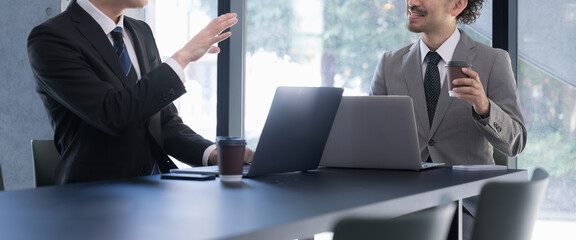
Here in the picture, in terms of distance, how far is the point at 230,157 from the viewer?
1.75m

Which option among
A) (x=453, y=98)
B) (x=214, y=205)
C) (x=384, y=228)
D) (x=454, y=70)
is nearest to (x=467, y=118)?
(x=453, y=98)

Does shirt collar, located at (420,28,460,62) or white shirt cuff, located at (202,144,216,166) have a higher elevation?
shirt collar, located at (420,28,460,62)

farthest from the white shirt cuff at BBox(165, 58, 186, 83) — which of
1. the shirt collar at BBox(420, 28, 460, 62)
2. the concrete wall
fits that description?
the concrete wall

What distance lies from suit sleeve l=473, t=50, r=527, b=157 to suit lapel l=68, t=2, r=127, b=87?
1356 millimetres

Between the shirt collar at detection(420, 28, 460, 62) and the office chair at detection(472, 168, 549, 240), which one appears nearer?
the office chair at detection(472, 168, 549, 240)

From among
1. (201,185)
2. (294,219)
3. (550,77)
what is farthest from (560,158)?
(294,219)

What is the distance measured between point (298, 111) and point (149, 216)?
2.68ft

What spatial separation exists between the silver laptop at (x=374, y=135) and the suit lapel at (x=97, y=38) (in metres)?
0.76

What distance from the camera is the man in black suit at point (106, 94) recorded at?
211 cm

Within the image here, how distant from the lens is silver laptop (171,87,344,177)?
179cm

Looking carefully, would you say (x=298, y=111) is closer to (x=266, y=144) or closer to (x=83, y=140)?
(x=266, y=144)

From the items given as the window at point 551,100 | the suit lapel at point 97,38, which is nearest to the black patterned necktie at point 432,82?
the suit lapel at point 97,38

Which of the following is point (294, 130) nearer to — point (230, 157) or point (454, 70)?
point (230, 157)

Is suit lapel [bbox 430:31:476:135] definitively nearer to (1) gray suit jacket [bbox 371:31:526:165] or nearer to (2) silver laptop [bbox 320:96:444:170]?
(1) gray suit jacket [bbox 371:31:526:165]
